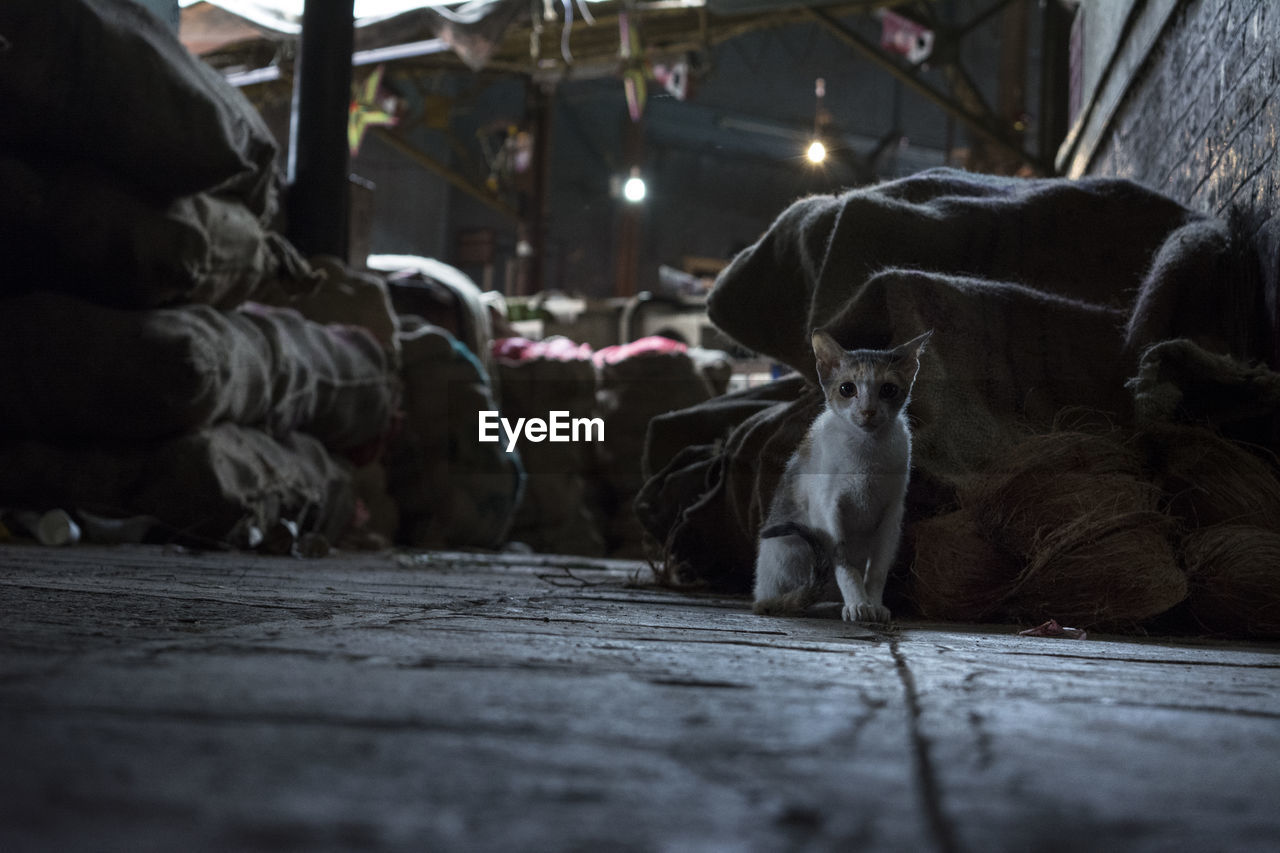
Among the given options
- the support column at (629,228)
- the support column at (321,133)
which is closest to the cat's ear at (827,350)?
the support column at (321,133)

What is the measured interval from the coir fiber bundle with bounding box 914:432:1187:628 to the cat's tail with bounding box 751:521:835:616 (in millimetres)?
253

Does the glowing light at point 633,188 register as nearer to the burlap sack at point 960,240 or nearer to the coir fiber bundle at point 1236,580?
the burlap sack at point 960,240

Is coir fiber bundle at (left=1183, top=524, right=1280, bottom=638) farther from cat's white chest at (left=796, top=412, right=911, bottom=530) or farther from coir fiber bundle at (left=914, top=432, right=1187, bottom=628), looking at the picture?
cat's white chest at (left=796, top=412, right=911, bottom=530)

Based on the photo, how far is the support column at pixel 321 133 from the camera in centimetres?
610

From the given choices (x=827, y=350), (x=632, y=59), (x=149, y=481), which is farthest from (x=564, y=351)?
(x=827, y=350)

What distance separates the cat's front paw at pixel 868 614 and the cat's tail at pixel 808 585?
0.46ft

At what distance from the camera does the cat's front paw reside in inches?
90.5

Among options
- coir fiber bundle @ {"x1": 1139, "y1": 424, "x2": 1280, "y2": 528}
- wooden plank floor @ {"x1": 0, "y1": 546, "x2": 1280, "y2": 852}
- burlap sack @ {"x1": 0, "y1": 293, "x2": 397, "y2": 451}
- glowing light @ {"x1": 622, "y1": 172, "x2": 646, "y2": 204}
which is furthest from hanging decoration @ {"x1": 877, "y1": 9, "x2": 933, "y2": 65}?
wooden plank floor @ {"x1": 0, "y1": 546, "x2": 1280, "y2": 852}

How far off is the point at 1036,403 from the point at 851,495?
714 millimetres

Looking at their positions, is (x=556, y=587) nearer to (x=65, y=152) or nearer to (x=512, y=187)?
(x=65, y=152)

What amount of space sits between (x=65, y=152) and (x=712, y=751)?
371 cm

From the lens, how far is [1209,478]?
2549mm

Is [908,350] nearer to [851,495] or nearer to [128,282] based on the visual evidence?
[851,495]

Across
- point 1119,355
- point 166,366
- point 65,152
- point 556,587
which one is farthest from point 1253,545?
A: point 65,152
